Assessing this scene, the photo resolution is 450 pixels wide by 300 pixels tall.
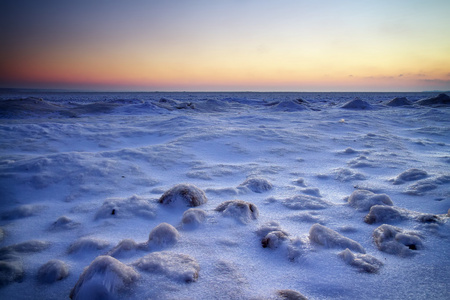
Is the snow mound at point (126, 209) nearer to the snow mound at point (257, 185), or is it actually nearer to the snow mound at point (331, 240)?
the snow mound at point (257, 185)

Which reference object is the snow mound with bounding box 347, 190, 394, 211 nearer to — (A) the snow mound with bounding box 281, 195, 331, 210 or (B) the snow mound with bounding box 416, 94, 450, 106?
(A) the snow mound with bounding box 281, 195, 331, 210

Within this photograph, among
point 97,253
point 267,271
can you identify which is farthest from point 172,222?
point 267,271

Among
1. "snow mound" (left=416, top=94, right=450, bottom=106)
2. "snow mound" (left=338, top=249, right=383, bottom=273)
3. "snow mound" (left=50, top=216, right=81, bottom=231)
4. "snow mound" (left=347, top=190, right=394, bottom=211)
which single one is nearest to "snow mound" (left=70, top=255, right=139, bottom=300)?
"snow mound" (left=50, top=216, right=81, bottom=231)

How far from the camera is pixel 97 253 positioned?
1335mm

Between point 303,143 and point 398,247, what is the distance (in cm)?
284

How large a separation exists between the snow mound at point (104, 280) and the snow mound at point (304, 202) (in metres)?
1.21

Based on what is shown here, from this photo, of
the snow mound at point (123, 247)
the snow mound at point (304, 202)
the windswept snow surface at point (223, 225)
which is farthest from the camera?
the snow mound at point (304, 202)

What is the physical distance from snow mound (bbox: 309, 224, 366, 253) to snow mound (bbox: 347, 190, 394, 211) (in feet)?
1.68

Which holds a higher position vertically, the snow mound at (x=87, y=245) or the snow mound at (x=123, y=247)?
the snow mound at (x=123, y=247)

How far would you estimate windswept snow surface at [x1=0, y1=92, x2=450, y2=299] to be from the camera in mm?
1062

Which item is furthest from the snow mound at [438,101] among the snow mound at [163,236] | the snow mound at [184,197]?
the snow mound at [163,236]

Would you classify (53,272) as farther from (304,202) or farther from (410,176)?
(410,176)

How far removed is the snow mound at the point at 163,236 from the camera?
4.42 feet

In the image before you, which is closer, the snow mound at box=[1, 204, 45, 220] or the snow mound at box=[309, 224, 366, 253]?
the snow mound at box=[309, 224, 366, 253]
